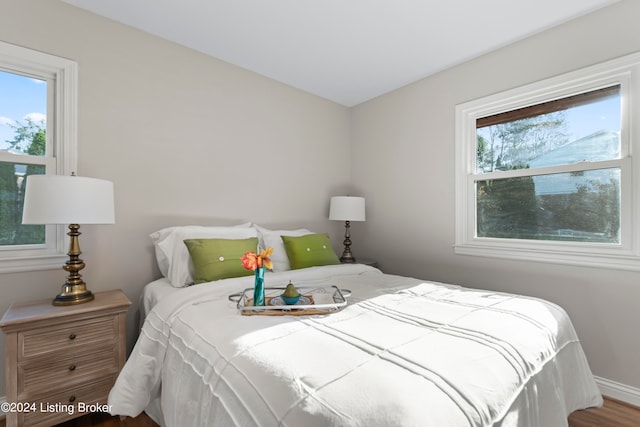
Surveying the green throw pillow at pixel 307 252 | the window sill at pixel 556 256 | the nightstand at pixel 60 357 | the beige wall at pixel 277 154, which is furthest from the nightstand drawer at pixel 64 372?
the window sill at pixel 556 256

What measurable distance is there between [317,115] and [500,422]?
330 centimetres

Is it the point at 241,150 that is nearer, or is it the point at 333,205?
the point at 241,150

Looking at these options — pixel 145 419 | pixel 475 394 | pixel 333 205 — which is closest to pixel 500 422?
pixel 475 394

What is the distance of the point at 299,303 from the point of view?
5.33ft

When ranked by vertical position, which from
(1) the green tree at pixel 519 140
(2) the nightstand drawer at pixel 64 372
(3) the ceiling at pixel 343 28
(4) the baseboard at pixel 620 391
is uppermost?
(3) the ceiling at pixel 343 28

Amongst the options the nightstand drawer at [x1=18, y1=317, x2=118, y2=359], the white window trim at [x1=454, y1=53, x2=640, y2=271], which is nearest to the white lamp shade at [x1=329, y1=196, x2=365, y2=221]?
the white window trim at [x1=454, y1=53, x2=640, y2=271]

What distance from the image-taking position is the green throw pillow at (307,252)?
2.62 metres

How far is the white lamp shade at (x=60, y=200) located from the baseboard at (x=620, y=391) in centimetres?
348

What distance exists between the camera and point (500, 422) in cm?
88

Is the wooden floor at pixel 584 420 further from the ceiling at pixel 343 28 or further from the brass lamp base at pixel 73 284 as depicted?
the ceiling at pixel 343 28

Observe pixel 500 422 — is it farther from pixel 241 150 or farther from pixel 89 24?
pixel 89 24

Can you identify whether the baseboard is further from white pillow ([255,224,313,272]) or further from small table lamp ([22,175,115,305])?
small table lamp ([22,175,115,305])

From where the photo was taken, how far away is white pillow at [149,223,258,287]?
210 centimetres

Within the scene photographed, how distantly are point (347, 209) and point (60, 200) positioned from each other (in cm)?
242
